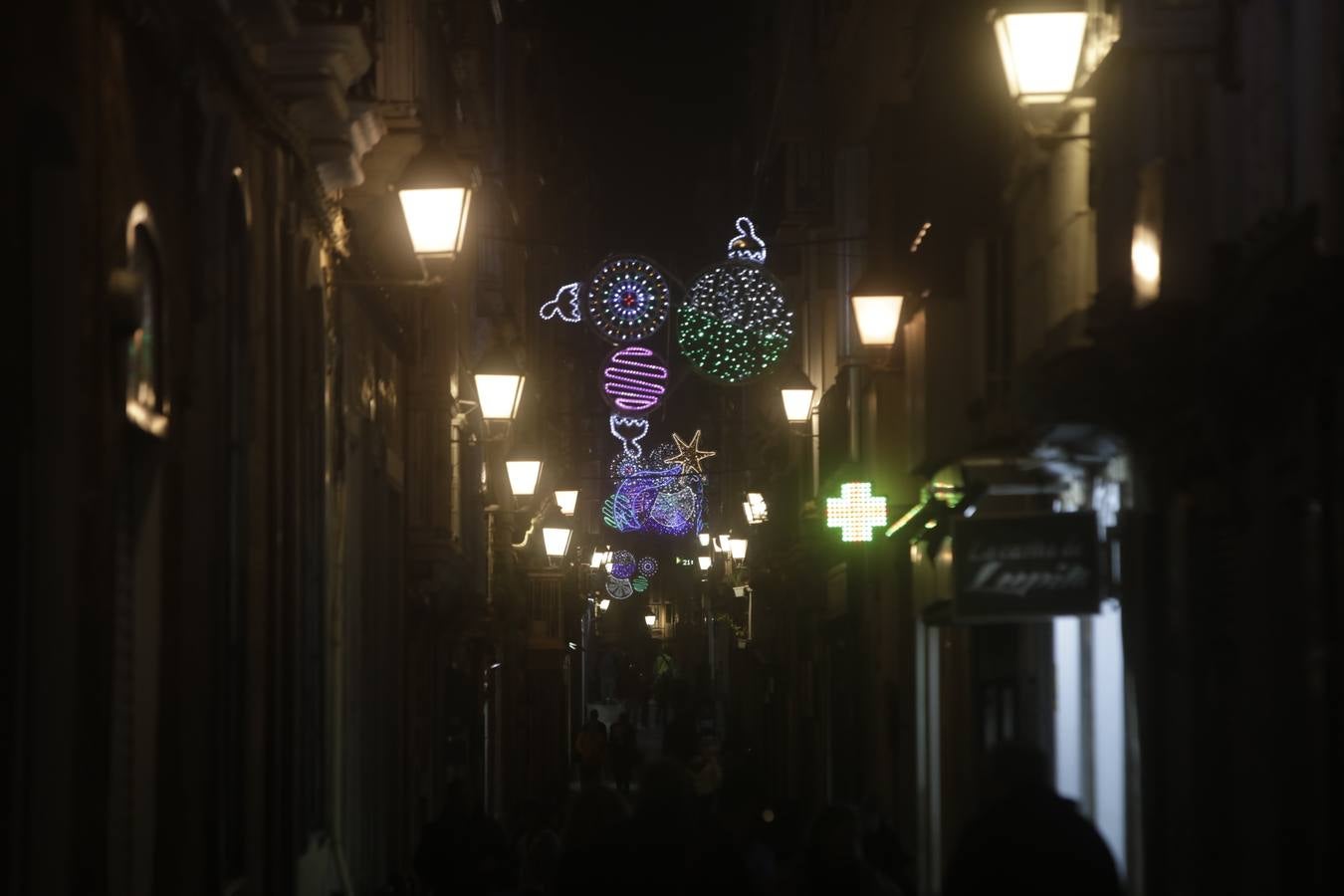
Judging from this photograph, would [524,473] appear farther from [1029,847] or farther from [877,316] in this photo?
[1029,847]

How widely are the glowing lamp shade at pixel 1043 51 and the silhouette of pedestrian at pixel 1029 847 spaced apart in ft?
14.2

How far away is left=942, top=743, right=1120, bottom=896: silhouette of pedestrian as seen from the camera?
9.45m

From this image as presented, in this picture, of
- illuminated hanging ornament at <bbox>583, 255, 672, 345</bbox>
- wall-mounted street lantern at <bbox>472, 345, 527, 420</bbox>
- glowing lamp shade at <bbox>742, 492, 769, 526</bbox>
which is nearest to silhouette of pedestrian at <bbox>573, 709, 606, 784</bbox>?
glowing lamp shade at <bbox>742, 492, 769, 526</bbox>

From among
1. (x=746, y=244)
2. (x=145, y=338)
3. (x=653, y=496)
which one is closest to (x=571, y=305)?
(x=746, y=244)

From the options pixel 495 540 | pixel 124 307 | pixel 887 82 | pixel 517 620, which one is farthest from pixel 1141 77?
pixel 517 620

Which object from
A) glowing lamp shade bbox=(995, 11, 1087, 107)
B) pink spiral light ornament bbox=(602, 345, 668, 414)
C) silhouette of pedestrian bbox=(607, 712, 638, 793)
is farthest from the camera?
pink spiral light ornament bbox=(602, 345, 668, 414)

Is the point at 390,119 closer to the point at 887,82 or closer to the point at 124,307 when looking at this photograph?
the point at 124,307

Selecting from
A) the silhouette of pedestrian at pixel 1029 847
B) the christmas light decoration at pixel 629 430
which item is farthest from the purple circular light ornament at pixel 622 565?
the silhouette of pedestrian at pixel 1029 847

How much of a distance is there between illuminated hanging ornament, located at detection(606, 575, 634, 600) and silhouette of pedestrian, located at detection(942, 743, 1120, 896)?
7785 centimetres

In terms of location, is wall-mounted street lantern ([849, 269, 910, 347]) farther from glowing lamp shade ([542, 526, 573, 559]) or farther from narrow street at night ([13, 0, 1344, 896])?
glowing lamp shade ([542, 526, 573, 559])

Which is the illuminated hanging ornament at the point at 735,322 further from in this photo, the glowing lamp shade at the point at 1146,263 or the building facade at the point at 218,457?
the glowing lamp shade at the point at 1146,263

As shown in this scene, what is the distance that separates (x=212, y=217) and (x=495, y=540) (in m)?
26.1

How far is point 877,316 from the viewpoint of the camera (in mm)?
21453

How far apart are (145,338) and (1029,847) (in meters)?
4.63
